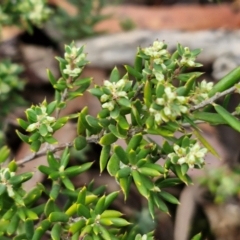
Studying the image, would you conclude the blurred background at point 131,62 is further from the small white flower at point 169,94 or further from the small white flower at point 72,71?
the small white flower at point 169,94

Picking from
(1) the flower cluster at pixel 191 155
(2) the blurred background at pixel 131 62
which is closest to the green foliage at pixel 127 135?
(1) the flower cluster at pixel 191 155

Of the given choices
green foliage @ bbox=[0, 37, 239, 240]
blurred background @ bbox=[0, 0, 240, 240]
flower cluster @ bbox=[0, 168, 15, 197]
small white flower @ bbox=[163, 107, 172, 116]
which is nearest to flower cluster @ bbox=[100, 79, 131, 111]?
green foliage @ bbox=[0, 37, 239, 240]

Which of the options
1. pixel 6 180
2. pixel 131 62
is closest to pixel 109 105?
pixel 6 180

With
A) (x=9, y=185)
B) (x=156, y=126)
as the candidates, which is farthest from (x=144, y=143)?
(x=9, y=185)

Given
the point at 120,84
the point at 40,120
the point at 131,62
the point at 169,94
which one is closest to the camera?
the point at 169,94

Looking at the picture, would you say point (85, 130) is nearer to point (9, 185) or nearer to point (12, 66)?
point (9, 185)

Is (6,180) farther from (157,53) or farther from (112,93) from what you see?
(157,53)
